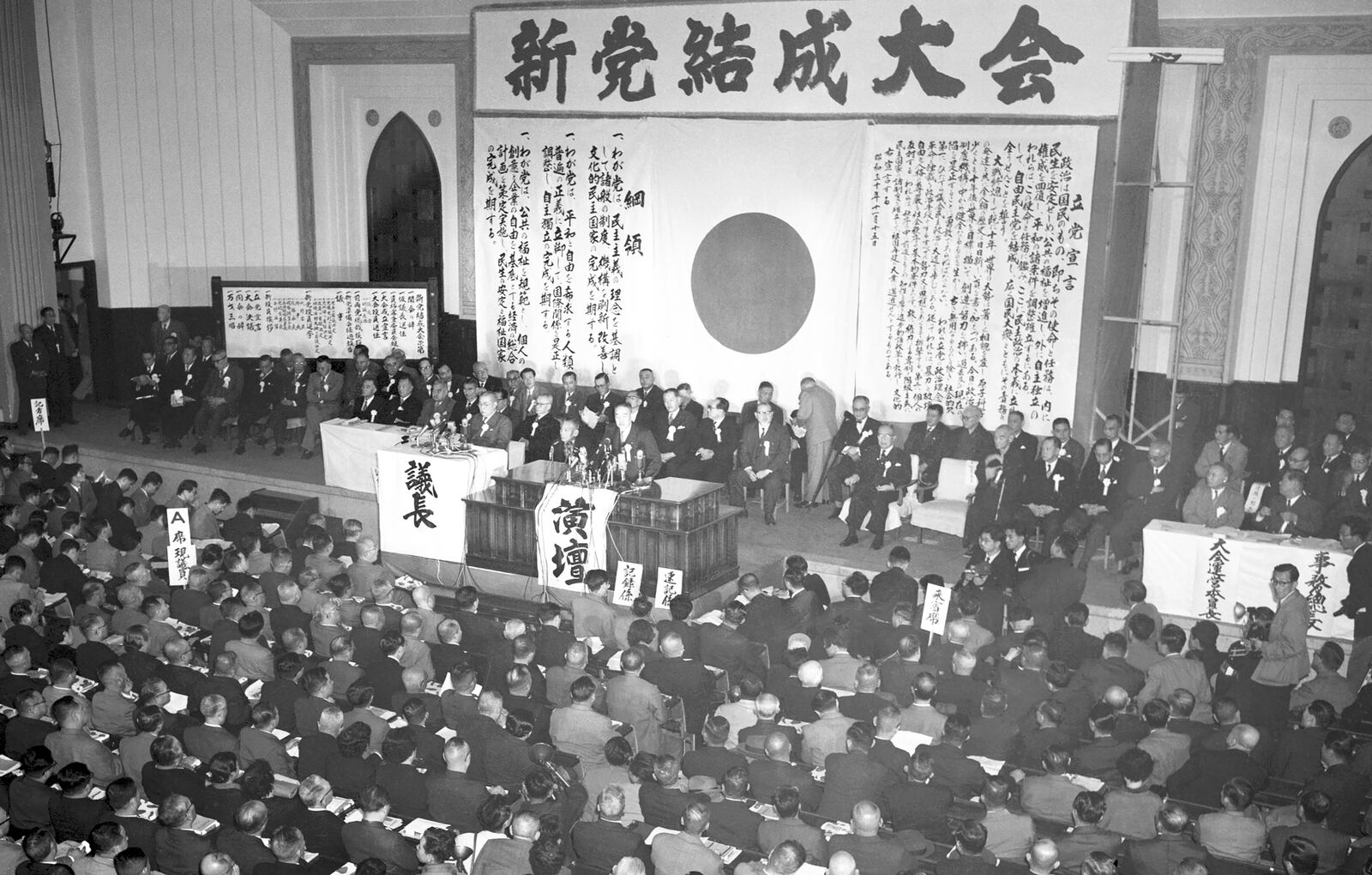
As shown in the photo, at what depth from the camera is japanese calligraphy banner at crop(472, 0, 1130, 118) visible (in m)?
11.9

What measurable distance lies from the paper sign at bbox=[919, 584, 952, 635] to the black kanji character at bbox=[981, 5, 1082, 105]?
533 cm

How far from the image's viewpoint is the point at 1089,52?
38.6 ft

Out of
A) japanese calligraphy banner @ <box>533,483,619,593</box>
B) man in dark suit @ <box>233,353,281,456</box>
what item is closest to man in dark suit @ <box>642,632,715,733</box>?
japanese calligraphy banner @ <box>533,483,619,593</box>

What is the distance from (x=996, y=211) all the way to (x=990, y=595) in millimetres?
4354

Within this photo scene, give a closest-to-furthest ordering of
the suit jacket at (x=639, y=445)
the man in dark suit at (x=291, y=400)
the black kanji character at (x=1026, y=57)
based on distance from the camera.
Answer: the black kanji character at (x=1026, y=57) < the suit jacket at (x=639, y=445) < the man in dark suit at (x=291, y=400)

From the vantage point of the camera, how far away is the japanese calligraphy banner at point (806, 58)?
11.9 meters

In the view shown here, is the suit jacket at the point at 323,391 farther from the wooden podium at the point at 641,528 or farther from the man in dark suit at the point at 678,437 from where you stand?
the man in dark suit at the point at 678,437

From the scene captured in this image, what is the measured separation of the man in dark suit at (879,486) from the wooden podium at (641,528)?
4.03 ft

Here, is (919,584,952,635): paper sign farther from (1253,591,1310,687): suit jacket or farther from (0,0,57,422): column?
(0,0,57,422): column

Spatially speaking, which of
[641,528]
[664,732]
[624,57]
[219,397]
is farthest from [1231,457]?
[219,397]

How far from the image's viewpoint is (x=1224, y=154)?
1261 centimetres

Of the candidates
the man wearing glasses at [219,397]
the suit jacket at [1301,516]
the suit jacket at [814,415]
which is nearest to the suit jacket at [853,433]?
the suit jacket at [814,415]

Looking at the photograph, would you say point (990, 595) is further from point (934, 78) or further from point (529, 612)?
point (934, 78)

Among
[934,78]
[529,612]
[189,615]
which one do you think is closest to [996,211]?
[934,78]
